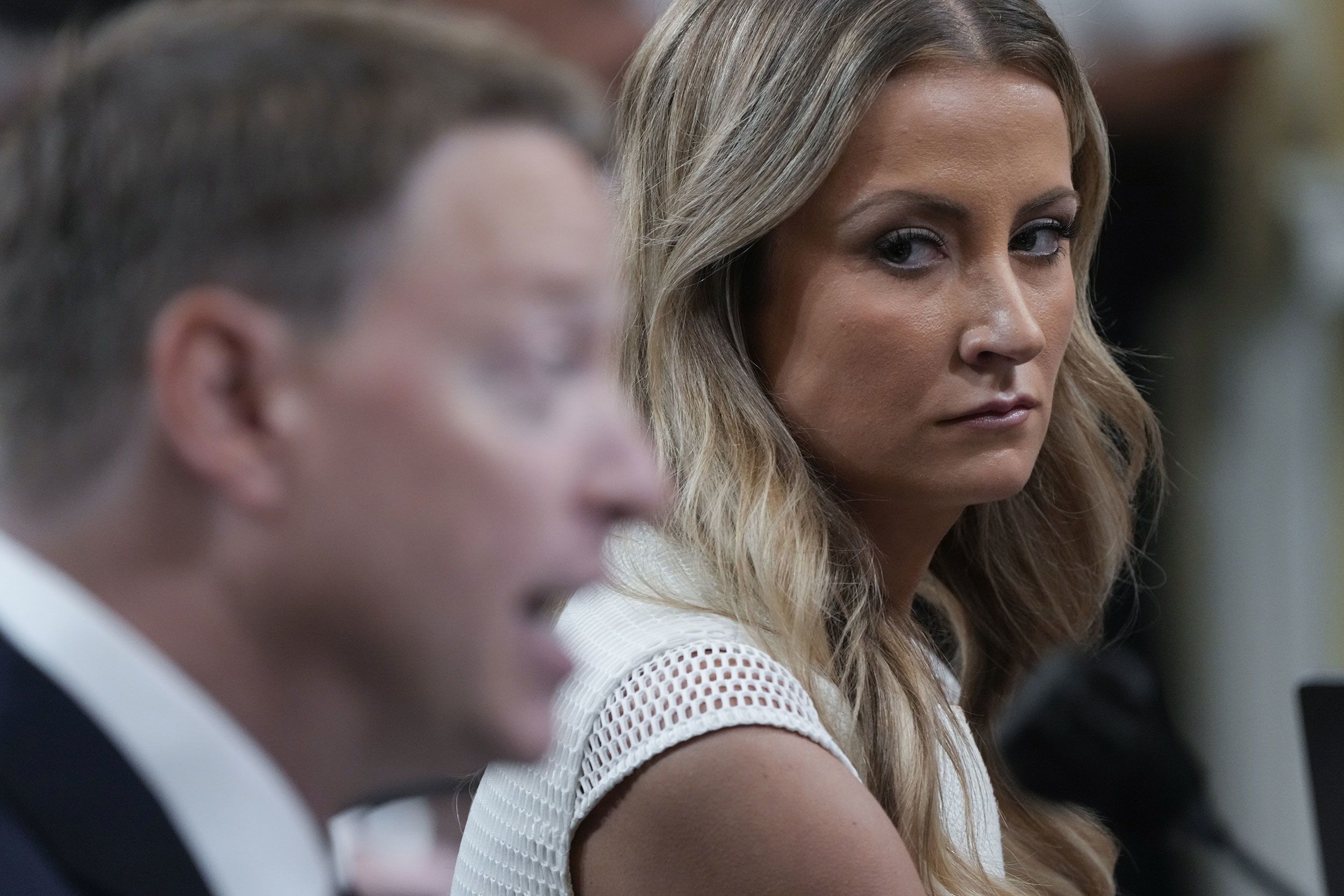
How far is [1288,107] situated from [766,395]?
3040 mm

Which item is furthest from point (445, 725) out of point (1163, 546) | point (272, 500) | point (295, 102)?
point (1163, 546)

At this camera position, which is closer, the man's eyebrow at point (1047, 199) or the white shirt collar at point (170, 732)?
the white shirt collar at point (170, 732)

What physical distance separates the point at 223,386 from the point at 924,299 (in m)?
0.89

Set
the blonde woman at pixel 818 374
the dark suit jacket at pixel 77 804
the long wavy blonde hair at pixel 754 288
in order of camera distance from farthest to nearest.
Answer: the long wavy blonde hair at pixel 754 288
the blonde woman at pixel 818 374
the dark suit jacket at pixel 77 804

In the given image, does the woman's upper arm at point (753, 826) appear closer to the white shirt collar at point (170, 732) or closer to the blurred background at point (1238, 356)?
the white shirt collar at point (170, 732)

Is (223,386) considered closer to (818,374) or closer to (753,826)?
(753,826)

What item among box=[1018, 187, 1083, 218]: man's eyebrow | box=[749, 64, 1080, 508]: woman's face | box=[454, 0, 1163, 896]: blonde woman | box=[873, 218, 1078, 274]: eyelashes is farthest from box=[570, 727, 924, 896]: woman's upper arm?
box=[1018, 187, 1083, 218]: man's eyebrow

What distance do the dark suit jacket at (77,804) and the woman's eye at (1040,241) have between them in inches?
42.3

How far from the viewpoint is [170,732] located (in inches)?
27.8

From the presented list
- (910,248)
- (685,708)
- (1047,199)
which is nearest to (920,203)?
(910,248)

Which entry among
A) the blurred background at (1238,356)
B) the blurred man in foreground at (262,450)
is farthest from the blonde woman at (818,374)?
the blurred background at (1238,356)

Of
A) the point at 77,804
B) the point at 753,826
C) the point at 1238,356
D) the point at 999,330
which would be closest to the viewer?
the point at 77,804

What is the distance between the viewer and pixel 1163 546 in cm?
434

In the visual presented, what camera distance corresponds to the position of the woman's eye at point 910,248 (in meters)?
1.51
